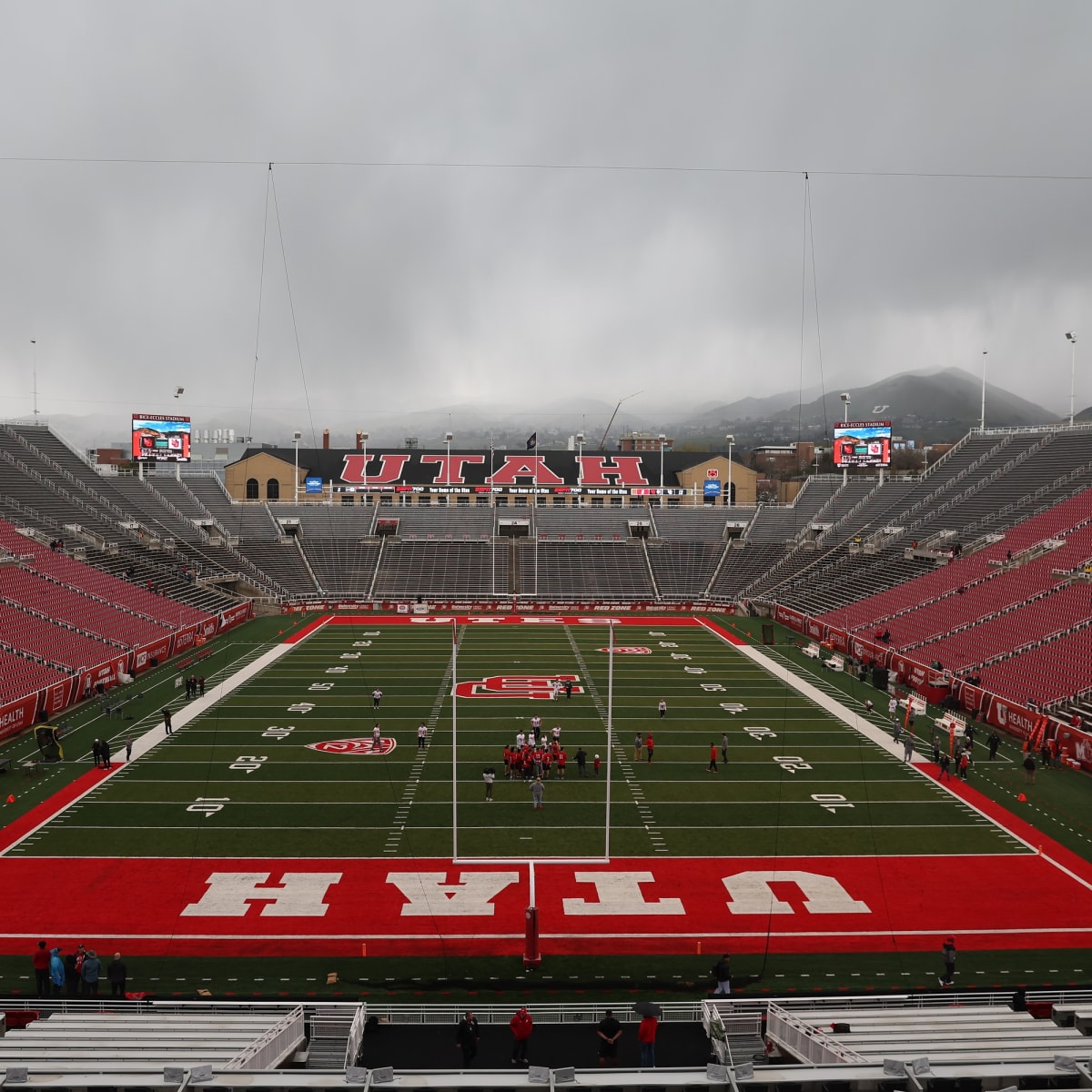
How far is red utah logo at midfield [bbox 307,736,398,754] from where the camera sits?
2398cm

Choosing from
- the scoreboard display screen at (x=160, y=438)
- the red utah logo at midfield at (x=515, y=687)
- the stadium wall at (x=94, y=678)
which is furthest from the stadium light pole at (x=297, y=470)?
the red utah logo at midfield at (x=515, y=687)

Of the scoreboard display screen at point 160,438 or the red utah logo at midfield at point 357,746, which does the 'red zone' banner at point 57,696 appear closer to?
the red utah logo at midfield at point 357,746

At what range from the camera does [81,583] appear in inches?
1510

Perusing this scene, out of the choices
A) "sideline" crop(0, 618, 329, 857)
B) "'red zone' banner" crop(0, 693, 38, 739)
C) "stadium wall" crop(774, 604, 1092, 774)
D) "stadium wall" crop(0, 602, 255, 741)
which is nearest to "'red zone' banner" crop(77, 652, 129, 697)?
"stadium wall" crop(0, 602, 255, 741)

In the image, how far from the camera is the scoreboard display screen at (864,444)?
58.3 m

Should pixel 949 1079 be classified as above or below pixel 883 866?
above

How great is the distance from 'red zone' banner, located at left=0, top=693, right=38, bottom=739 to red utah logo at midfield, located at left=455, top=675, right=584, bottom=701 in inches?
509

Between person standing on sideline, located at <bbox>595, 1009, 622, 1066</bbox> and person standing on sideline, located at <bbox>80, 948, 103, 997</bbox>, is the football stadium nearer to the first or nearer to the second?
person standing on sideline, located at <bbox>595, 1009, 622, 1066</bbox>

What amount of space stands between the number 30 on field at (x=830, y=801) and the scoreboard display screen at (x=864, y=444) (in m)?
40.9

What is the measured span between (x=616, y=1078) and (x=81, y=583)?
37.1 metres

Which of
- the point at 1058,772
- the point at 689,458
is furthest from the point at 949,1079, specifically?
the point at 689,458

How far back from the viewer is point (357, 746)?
2448 cm

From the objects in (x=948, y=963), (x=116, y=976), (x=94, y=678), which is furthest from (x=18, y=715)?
(x=948, y=963)

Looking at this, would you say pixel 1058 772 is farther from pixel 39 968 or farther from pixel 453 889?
pixel 39 968
